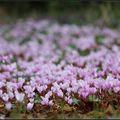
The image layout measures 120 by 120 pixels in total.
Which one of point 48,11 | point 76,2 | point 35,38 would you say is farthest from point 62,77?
point 48,11

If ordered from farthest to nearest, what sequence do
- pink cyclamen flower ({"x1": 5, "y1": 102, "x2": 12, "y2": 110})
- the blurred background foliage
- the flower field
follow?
the blurred background foliage < the flower field < pink cyclamen flower ({"x1": 5, "y1": 102, "x2": 12, "y2": 110})

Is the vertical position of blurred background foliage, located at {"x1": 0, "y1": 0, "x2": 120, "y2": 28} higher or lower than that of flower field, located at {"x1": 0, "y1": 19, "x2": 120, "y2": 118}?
higher

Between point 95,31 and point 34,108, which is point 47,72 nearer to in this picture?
point 34,108

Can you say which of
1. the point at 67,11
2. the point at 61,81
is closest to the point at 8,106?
the point at 61,81

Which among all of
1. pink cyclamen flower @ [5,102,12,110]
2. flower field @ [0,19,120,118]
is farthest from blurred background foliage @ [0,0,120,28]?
pink cyclamen flower @ [5,102,12,110]

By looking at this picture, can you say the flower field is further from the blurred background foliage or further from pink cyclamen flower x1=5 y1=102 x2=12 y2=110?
the blurred background foliage

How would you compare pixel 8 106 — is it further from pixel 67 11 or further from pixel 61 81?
pixel 67 11

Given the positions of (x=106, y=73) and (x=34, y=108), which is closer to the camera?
(x=34, y=108)

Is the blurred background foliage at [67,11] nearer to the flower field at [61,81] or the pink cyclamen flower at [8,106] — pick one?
the flower field at [61,81]
